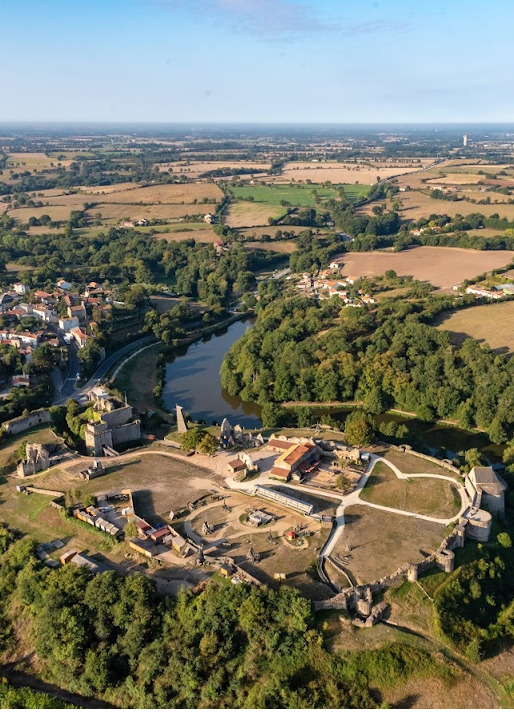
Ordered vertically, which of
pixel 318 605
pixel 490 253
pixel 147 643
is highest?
pixel 490 253

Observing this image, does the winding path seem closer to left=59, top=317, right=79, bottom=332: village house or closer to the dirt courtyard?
the dirt courtyard

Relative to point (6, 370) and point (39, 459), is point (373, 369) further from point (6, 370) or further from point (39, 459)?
point (6, 370)

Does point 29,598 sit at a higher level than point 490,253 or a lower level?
lower

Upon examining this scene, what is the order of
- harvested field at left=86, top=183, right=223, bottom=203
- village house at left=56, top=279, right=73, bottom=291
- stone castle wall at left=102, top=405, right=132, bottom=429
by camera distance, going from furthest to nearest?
harvested field at left=86, top=183, right=223, bottom=203, village house at left=56, top=279, right=73, bottom=291, stone castle wall at left=102, top=405, right=132, bottom=429

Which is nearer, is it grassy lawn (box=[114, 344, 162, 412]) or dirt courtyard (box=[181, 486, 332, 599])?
dirt courtyard (box=[181, 486, 332, 599])

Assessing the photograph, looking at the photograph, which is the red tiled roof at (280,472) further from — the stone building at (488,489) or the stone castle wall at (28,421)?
the stone castle wall at (28,421)

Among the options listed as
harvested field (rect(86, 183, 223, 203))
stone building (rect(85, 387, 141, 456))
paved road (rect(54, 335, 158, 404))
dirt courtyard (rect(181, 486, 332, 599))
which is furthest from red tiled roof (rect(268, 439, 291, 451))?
harvested field (rect(86, 183, 223, 203))

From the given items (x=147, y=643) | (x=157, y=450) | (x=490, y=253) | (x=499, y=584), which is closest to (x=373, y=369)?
(x=157, y=450)
